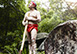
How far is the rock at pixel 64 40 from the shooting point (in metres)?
0.83

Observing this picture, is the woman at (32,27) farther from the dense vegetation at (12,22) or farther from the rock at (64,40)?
the dense vegetation at (12,22)

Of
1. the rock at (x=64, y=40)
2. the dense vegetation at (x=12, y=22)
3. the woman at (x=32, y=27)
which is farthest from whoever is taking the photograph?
the dense vegetation at (x=12, y=22)

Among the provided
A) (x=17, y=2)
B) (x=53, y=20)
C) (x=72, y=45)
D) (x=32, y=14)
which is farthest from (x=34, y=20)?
(x=53, y=20)

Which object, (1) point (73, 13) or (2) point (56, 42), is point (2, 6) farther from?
(2) point (56, 42)

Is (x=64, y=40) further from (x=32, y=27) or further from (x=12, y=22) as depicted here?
(x=12, y=22)

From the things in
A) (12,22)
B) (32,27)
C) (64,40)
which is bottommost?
(12,22)

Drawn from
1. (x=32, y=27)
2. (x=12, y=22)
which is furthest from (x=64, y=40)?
(x=12, y=22)

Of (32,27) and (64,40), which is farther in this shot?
(32,27)

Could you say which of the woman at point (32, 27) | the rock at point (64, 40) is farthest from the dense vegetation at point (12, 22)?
the rock at point (64, 40)

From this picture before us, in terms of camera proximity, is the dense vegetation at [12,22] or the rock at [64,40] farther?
the dense vegetation at [12,22]

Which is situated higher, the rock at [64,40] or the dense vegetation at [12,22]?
the rock at [64,40]

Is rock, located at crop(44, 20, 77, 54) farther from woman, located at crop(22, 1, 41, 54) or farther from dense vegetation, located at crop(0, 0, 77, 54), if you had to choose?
dense vegetation, located at crop(0, 0, 77, 54)

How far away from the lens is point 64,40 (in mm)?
875

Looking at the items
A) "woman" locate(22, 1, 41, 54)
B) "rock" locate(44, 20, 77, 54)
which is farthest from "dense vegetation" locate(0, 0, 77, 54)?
"rock" locate(44, 20, 77, 54)
